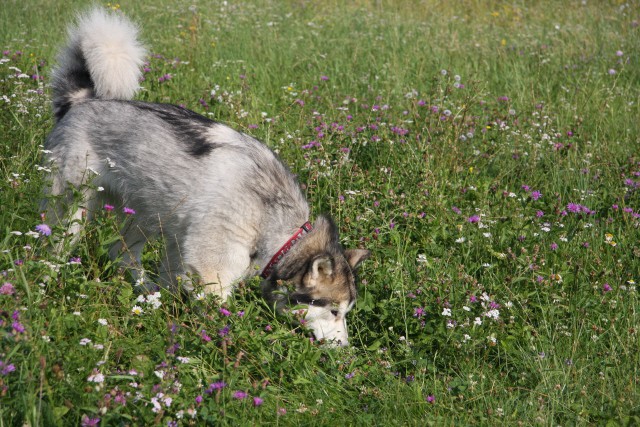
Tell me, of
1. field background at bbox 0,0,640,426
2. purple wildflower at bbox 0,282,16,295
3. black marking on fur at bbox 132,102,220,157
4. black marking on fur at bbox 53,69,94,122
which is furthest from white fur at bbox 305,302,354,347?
black marking on fur at bbox 53,69,94,122

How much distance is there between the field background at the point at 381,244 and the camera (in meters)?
2.70

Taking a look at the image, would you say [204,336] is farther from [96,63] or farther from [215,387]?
[96,63]

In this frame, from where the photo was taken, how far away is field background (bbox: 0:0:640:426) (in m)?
2.70

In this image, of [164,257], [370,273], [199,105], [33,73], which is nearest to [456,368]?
[370,273]

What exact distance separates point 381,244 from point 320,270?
2.47 feet

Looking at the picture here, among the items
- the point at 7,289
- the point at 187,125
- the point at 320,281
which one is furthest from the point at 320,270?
the point at 7,289

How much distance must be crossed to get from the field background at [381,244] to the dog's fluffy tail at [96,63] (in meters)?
0.47

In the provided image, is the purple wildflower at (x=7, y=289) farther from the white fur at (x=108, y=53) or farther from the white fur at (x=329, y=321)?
the white fur at (x=108, y=53)

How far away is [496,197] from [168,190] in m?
2.37

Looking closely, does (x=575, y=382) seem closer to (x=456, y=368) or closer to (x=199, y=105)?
(x=456, y=368)

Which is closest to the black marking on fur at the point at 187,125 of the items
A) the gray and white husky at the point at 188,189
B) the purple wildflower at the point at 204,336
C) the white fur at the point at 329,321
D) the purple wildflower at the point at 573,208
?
the gray and white husky at the point at 188,189

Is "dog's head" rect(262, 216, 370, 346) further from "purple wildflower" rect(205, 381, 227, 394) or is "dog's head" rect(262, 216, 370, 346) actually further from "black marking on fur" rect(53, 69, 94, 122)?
"black marking on fur" rect(53, 69, 94, 122)

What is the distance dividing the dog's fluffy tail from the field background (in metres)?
0.47

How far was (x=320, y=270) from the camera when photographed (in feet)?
11.9
